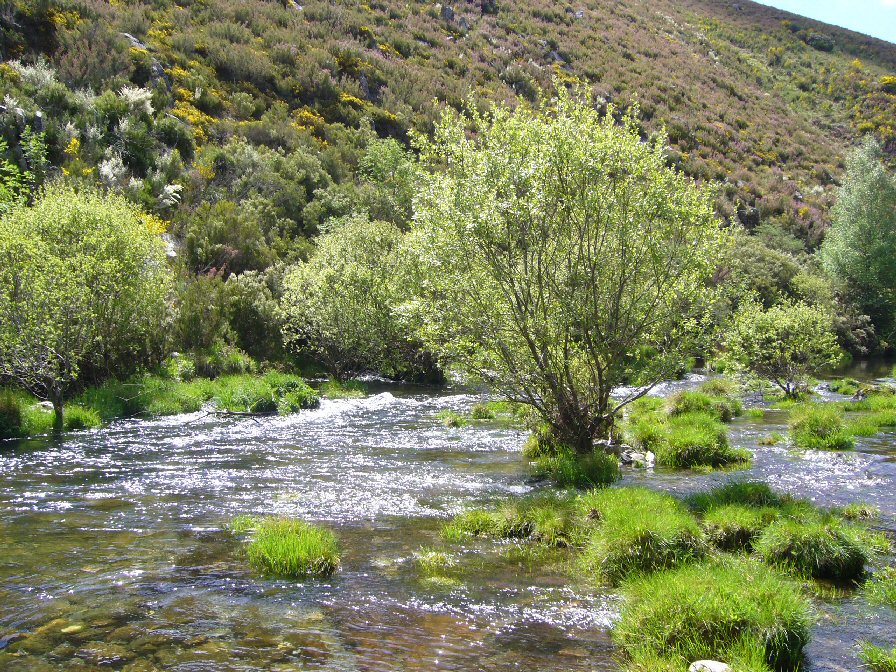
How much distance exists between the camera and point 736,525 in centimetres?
948

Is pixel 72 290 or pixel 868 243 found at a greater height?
pixel 868 243

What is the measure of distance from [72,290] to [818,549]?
19.3 m

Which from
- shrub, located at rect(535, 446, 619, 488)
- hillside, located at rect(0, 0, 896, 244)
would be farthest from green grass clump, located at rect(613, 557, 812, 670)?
hillside, located at rect(0, 0, 896, 244)

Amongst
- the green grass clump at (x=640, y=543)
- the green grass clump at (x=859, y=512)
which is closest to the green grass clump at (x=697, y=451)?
the green grass clump at (x=859, y=512)

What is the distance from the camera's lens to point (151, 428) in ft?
63.7

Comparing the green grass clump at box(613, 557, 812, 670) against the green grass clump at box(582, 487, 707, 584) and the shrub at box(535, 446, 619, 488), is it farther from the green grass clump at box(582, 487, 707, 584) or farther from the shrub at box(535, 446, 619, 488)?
the shrub at box(535, 446, 619, 488)

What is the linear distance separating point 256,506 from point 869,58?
129 meters

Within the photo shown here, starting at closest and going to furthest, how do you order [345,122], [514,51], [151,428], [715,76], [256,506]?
[256,506]
[151,428]
[345,122]
[514,51]
[715,76]

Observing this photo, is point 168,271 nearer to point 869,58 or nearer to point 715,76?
point 715,76

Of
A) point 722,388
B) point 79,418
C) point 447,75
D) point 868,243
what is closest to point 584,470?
point 79,418

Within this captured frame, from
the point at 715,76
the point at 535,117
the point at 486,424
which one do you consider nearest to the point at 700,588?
the point at 535,117

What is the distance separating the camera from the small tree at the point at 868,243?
49.3 m

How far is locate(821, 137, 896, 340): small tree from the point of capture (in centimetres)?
4931

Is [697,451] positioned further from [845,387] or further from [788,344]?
[845,387]
